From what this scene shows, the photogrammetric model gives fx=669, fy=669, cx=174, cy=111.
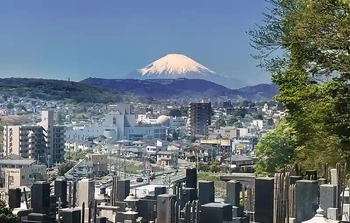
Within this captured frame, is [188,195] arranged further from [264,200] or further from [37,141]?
[37,141]

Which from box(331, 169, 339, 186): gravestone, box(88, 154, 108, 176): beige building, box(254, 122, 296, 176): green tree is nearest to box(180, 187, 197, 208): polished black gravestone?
box(331, 169, 339, 186): gravestone

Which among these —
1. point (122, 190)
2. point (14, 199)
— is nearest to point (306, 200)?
point (122, 190)

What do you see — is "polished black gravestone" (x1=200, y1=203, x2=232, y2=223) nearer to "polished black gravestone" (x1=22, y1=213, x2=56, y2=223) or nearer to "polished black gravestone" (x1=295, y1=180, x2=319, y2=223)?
"polished black gravestone" (x1=295, y1=180, x2=319, y2=223)

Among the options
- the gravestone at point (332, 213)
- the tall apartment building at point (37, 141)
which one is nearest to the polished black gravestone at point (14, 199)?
the gravestone at point (332, 213)

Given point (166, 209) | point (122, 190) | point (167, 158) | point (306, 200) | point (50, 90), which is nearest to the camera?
point (306, 200)

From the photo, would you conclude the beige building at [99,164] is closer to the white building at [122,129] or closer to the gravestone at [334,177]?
the white building at [122,129]

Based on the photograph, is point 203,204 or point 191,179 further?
point 191,179
